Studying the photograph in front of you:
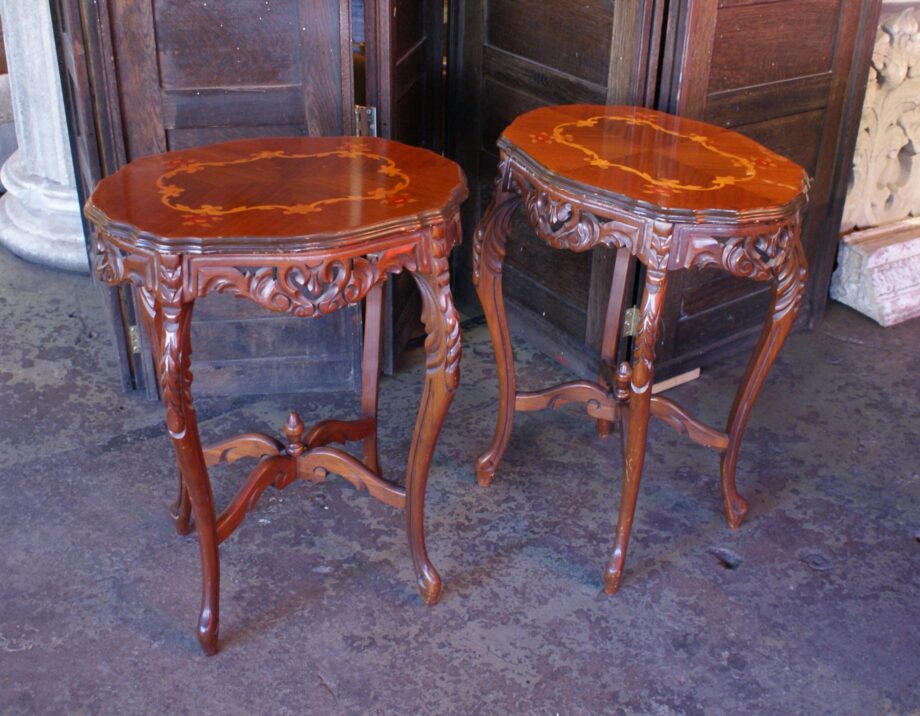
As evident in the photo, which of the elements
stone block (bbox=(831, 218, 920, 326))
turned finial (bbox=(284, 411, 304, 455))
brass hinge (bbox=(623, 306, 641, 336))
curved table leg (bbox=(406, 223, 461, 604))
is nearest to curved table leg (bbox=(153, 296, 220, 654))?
turned finial (bbox=(284, 411, 304, 455))

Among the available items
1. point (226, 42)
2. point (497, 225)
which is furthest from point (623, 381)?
point (226, 42)

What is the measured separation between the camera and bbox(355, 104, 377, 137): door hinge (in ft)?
Result: 9.53

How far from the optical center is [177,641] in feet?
7.49

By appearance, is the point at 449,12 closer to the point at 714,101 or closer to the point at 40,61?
the point at 714,101

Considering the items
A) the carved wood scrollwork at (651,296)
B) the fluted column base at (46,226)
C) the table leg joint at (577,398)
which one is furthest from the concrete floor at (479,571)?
the fluted column base at (46,226)

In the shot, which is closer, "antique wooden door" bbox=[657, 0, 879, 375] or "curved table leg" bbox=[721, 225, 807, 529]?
"curved table leg" bbox=[721, 225, 807, 529]

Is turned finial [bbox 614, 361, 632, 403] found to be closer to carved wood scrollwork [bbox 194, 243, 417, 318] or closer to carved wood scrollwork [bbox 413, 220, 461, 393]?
carved wood scrollwork [bbox 413, 220, 461, 393]

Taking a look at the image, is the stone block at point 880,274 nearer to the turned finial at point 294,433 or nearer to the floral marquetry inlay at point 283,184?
the floral marquetry inlay at point 283,184

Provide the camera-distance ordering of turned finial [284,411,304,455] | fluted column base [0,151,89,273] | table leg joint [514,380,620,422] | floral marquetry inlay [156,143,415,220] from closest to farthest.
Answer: floral marquetry inlay [156,143,415,220] < turned finial [284,411,304,455] < table leg joint [514,380,620,422] < fluted column base [0,151,89,273]

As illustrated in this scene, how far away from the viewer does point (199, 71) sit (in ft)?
9.02

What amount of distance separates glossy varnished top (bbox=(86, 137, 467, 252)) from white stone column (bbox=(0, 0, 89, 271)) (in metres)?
1.81

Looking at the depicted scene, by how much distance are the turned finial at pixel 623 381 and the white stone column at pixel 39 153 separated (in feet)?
7.25

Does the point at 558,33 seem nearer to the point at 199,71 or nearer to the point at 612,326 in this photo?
the point at 612,326

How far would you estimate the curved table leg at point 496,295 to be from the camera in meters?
2.57
